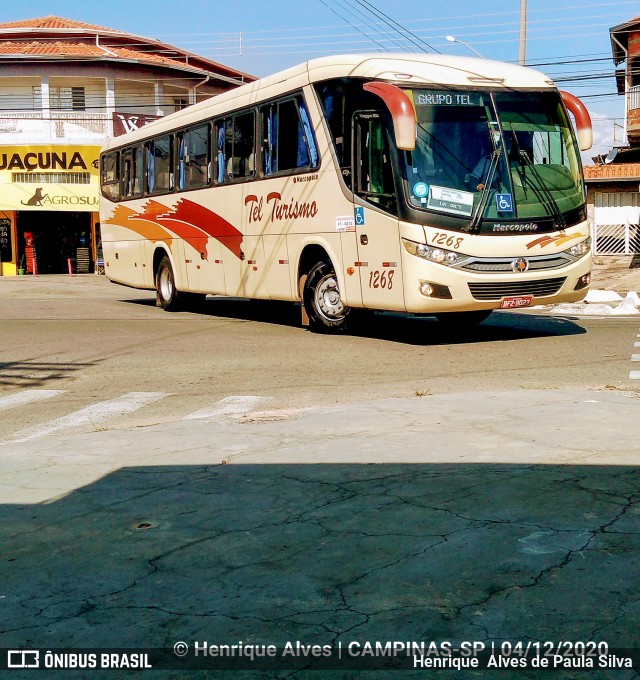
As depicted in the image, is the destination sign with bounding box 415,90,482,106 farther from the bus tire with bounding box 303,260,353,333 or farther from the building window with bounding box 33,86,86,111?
the building window with bounding box 33,86,86,111

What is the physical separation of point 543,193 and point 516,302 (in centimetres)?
148

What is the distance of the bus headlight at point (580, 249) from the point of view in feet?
44.8

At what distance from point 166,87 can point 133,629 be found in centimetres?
4365

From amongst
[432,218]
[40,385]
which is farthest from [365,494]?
[432,218]

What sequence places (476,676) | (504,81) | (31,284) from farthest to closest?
(31,284)
(504,81)
(476,676)

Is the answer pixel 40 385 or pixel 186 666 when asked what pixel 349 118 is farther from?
pixel 186 666

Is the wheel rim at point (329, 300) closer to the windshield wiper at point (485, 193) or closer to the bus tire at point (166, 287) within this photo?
the windshield wiper at point (485, 193)

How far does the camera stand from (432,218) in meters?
12.8

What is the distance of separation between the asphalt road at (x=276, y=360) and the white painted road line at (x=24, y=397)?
0.10 metres

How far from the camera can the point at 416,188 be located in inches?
506

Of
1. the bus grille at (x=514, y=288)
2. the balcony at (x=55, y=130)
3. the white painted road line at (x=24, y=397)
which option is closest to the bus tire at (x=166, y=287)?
the bus grille at (x=514, y=288)

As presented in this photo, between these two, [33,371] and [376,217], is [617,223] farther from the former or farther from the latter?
[33,371]

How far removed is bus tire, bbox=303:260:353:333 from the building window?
31.7m

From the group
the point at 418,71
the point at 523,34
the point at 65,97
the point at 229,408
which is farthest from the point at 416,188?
the point at 65,97
